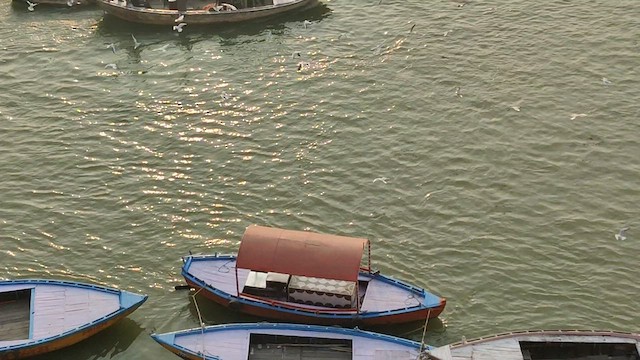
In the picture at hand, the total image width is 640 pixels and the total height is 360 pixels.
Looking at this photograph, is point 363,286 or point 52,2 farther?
point 52,2

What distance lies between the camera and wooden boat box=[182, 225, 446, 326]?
27594mm

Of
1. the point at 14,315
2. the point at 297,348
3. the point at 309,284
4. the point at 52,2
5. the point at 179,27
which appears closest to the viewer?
the point at 297,348

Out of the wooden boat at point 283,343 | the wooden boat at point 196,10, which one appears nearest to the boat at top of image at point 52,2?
the wooden boat at point 196,10

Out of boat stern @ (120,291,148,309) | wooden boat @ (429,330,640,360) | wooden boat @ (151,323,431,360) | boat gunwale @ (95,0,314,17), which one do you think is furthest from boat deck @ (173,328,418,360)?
boat gunwale @ (95,0,314,17)

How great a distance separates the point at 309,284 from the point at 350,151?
1155 centimetres

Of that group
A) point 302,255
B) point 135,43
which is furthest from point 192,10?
point 302,255

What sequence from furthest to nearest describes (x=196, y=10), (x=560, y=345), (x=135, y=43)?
(x=196, y=10) < (x=135, y=43) < (x=560, y=345)

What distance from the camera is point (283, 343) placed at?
27.7 meters

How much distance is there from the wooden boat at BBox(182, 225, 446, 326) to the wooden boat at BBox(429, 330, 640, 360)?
2838 millimetres

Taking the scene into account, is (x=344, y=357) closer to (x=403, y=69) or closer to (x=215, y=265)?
(x=215, y=265)

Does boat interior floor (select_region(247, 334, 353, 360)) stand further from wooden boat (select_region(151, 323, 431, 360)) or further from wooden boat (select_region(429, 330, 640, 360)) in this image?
wooden boat (select_region(429, 330, 640, 360))

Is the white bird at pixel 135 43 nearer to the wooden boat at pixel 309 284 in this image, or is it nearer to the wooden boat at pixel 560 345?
the wooden boat at pixel 309 284

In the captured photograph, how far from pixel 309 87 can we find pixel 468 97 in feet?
30.6

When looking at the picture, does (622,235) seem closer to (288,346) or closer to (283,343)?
(288,346)
